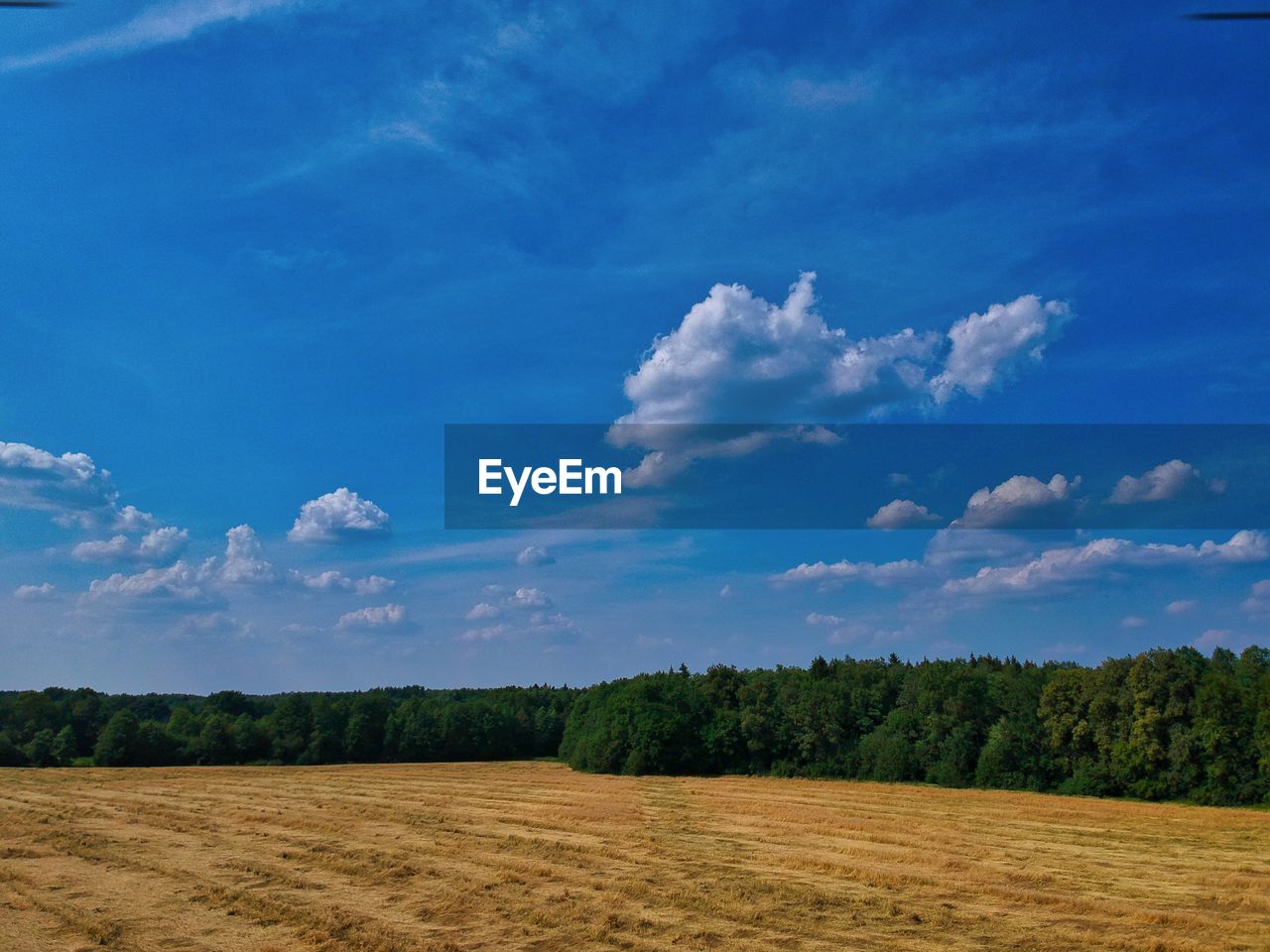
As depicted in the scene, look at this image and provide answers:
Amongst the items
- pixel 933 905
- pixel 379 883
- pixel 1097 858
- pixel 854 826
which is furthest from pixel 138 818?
pixel 1097 858

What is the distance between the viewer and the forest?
212ft

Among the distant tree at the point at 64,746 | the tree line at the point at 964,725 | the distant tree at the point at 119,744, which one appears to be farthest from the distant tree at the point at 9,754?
the tree line at the point at 964,725

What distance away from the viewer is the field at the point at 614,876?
2175 centimetres

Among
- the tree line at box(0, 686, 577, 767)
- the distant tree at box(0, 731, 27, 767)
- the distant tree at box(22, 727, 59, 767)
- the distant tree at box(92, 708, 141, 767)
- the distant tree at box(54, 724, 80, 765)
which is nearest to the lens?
the distant tree at box(0, 731, 27, 767)

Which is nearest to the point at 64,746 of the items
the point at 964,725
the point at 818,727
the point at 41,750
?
the point at 41,750

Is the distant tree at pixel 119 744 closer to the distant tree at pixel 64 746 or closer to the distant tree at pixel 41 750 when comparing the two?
the distant tree at pixel 64 746

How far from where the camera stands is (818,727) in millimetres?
88312

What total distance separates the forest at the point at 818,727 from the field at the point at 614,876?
8.15 metres

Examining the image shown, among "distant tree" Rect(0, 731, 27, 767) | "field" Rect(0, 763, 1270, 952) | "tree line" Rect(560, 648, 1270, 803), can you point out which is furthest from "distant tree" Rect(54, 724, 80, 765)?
"tree line" Rect(560, 648, 1270, 803)

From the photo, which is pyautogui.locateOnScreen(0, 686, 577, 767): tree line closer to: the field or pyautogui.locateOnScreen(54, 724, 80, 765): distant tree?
pyautogui.locateOnScreen(54, 724, 80, 765): distant tree

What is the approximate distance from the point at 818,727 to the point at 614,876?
206ft

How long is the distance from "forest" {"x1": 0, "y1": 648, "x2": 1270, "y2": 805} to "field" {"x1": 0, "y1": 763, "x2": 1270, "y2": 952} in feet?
26.7

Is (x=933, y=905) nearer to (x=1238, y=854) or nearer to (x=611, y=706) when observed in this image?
(x=1238, y=854)

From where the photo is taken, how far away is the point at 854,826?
45312 mm
